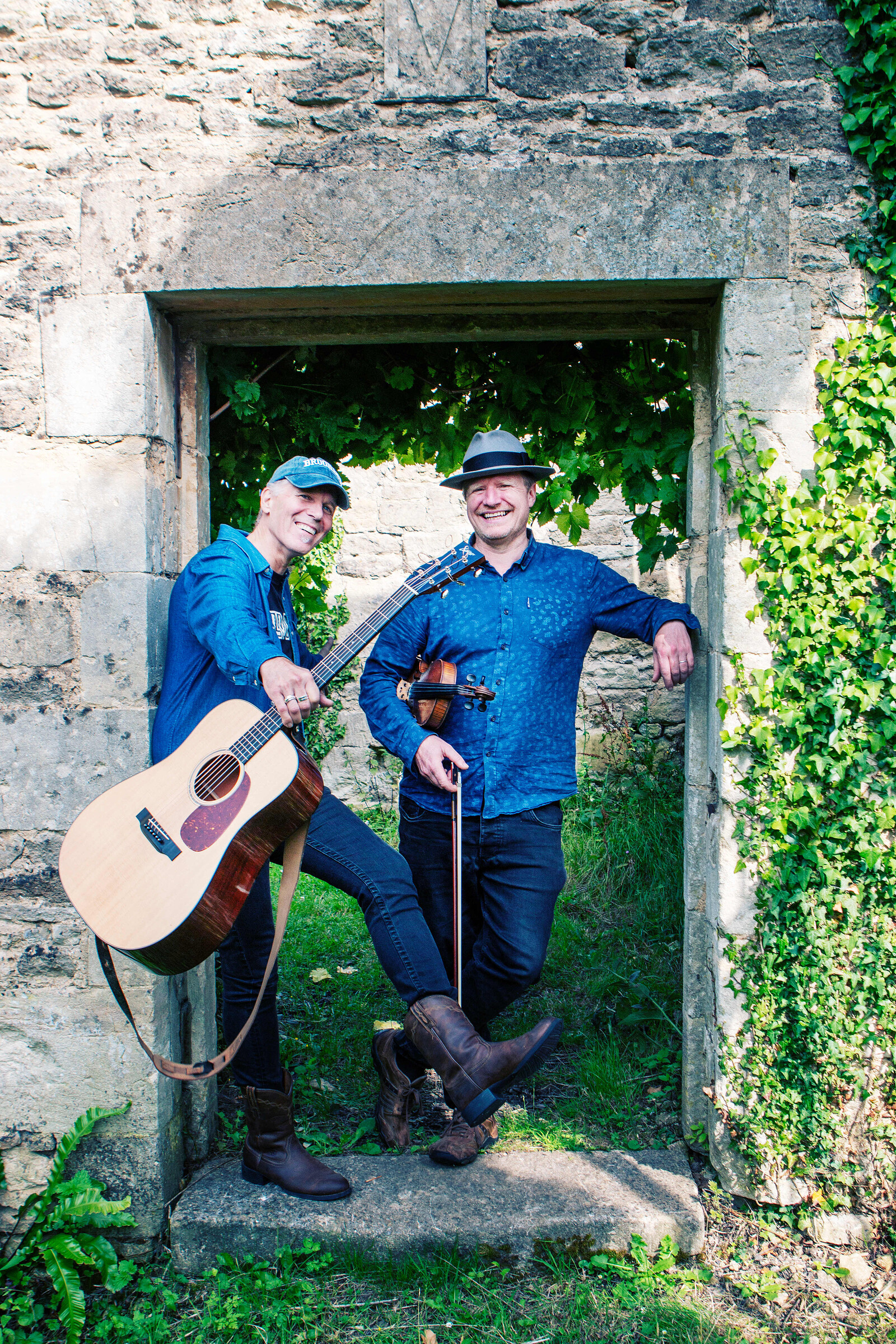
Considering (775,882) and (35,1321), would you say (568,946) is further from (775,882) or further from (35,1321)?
(35,1321)

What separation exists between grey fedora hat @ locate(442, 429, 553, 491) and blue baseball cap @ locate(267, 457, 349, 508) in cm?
39

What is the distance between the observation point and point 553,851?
2.92 m

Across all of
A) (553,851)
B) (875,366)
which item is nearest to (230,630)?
(553,851)

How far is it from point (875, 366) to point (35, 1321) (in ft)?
11.6

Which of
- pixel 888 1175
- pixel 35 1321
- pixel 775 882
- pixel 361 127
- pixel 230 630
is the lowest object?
pixel 35 1321

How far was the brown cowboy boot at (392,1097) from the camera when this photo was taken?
2945 mm

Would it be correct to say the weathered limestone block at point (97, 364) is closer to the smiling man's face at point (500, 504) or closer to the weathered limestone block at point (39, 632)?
the weathered limestone block at point (39, 632)

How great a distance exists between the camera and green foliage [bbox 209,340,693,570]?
3.19m

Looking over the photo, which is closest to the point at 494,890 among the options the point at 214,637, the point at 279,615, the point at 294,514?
the point at 279,615

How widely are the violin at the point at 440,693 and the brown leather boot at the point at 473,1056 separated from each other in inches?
35.9

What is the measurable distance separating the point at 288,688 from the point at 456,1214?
1632mm

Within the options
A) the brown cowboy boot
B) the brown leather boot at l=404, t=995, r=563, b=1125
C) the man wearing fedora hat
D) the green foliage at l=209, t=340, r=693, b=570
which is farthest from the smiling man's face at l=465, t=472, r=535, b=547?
the brown cowboy boot

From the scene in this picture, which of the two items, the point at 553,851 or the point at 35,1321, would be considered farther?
the point at 553,851

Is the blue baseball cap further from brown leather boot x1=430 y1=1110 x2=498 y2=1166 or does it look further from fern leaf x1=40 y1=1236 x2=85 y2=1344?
fern leaf x1=40 y1=1236 x2=85 y2=1344
